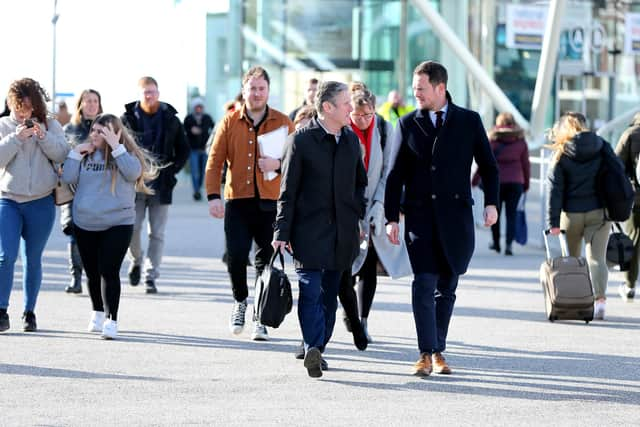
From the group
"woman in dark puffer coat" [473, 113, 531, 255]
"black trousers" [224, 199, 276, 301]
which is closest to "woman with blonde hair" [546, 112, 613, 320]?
"black trousers" [224, 199, 276, 301]

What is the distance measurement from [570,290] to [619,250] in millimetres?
979

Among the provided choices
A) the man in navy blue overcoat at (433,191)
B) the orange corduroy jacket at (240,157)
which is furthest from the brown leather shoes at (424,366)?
the orange corduroy jacket at (240,157)

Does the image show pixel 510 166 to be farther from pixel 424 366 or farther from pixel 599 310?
pixel 424 366

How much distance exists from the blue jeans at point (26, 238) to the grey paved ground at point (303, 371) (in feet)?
1.11

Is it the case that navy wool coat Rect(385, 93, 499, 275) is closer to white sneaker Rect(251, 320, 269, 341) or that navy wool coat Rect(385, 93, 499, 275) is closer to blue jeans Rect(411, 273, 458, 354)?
blue jeans Rect(411, 273, 458, 354)

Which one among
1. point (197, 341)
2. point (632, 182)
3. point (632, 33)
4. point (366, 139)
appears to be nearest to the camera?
point (366, 139)

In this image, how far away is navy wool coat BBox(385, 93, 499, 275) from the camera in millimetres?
8805

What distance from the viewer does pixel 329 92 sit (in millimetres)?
8797

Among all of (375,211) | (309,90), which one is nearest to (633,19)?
(309,90)

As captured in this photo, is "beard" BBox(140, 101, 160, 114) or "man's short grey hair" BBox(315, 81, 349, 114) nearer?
"man's short grey hair" BBox(315, 81, 349, 114)

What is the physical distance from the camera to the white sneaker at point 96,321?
35.2ft

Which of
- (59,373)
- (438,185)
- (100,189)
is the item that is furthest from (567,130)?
(59,373)

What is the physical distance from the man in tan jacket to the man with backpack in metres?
3.68

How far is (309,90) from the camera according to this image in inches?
545
